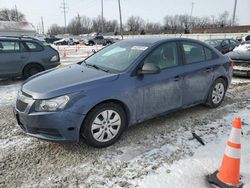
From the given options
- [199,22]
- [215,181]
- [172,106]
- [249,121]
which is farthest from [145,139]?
[199,22]

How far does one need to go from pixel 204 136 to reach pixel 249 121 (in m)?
1.25

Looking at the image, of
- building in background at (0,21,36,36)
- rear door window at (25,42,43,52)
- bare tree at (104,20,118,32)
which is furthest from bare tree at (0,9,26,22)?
rear door window at (25,42,43,52)

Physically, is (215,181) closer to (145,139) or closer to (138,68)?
(145,139)

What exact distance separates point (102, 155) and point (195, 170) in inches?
49.0

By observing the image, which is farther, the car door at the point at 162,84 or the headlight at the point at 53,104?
the car door at the point at 162,84

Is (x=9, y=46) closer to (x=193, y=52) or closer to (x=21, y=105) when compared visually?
(x=21, y=105)

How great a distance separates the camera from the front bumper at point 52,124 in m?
3.26

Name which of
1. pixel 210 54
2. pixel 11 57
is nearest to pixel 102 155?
pixel 210 54

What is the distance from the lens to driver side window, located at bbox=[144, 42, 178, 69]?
4185mm

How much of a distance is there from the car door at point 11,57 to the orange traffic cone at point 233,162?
7.12m

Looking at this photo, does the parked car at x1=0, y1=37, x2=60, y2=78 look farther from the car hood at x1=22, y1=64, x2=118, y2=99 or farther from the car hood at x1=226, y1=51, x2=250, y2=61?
the car hood at x1=226, y1=51, x2=250, y2=61

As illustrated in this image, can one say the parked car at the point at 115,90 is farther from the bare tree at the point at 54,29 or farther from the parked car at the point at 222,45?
the bare tree at the point at 54,29

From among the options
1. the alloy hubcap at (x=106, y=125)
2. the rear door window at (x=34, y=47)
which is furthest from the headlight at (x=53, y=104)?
the rear door window at (x=34, y=47)

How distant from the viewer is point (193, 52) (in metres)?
4.88
